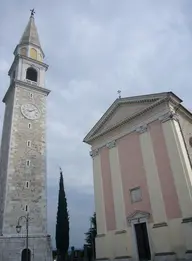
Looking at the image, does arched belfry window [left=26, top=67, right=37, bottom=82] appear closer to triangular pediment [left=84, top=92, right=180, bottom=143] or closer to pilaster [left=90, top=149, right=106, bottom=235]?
triangular pediment [left=84, top=92, right=180, bottom=143]

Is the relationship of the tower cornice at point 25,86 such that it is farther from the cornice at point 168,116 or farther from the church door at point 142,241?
the church door at point 142,241

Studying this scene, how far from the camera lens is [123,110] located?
720 inches

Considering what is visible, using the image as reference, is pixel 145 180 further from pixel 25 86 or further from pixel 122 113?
pixel 25 86

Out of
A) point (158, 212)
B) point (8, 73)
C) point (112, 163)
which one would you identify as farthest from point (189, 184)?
point (8, 73)

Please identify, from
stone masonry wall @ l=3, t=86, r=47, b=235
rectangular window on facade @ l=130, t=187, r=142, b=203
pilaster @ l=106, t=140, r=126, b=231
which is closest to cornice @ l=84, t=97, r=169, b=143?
pilaster @ l=106, t=140, r=126, b=231

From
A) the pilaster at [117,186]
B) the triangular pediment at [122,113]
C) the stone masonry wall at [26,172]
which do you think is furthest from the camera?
the stone masonry wall at [26,172]

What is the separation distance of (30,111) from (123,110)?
1185 centimetres

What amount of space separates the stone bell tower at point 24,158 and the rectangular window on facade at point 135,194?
9511 millimetres

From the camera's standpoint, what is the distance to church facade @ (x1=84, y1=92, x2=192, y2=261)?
43.0 ft

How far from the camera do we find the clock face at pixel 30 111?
25734 millimetres

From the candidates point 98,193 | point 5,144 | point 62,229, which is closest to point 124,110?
point 98,193

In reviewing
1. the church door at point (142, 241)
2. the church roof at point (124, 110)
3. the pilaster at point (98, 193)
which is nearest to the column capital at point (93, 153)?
the pilaster at point (98, 193)

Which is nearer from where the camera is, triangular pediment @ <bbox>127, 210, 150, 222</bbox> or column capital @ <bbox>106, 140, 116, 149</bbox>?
triangular pediment @ <bbox>127, 210, 150, 222</bbox>

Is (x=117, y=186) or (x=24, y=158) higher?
(x=24, y=158)
